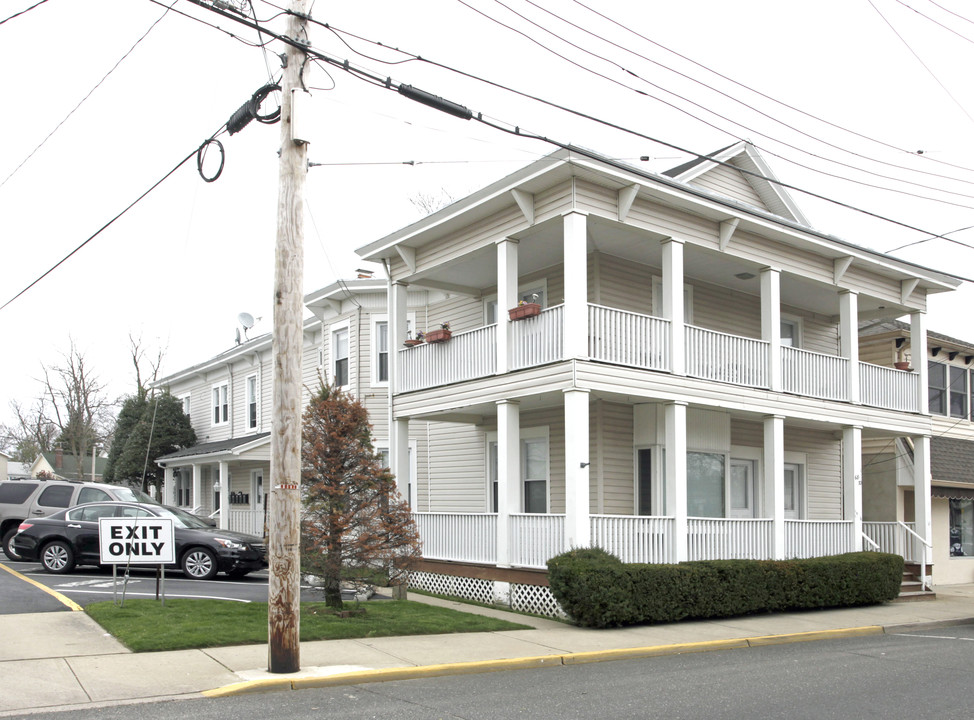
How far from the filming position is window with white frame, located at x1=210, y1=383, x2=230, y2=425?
32.6 metres

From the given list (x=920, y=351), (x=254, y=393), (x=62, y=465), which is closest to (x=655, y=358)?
(x=920, y=351)

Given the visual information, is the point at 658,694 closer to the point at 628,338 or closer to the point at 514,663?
the point at 514,663

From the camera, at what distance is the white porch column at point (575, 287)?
48.1ft

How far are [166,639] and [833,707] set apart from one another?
7.20 m

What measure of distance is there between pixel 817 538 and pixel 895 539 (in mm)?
3465

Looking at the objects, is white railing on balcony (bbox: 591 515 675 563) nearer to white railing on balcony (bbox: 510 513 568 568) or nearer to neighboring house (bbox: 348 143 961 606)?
neighboring house (bbox: 348 143 961 606)

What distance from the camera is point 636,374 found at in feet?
50.1

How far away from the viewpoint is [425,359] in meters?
18.3

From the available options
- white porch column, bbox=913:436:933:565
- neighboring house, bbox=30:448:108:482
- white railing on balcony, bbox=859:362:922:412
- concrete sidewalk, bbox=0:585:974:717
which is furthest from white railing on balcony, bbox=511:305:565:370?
neighboring house, bbox=30:448:108:482

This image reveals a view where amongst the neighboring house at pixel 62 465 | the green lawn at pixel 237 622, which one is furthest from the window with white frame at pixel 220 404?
the neighboring house at pixel 62 465

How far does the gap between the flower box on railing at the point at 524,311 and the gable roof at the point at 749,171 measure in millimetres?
4810

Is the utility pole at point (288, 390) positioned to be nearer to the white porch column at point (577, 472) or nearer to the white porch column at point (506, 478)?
the white porch column at point (577, 472)

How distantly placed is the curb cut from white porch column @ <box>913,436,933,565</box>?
21.6 feet

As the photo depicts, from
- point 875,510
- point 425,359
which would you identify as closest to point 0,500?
point 425,359
